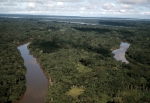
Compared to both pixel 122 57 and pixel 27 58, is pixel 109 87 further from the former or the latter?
pixel 27 58

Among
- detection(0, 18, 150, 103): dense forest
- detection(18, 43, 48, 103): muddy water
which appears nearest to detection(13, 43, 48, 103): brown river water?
detection(18, 43, 48, 103): muddy water

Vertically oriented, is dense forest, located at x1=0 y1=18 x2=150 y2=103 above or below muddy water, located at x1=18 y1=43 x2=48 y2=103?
above

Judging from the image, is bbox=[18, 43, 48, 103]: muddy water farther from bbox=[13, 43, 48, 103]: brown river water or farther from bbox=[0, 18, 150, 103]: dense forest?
bbox=[0, 18, 150, 103]: dense forest

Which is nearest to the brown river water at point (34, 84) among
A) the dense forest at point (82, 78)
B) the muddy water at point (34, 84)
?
the muddy water at point (34, 84)

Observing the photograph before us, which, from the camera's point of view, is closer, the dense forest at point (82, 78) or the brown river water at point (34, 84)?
the dense forest at point (82, 78)

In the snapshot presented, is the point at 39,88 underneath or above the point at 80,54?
underneath

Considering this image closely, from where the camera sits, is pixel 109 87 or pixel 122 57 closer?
pixel 109 87

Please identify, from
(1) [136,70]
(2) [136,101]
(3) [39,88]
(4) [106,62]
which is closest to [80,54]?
(4) [106,62]

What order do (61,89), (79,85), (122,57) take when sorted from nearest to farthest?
1. (61,89)
2. (79,85)
3. (122,57)

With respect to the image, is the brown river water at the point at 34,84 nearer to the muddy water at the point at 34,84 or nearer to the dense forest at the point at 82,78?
the muddy water at the point at 34,84
